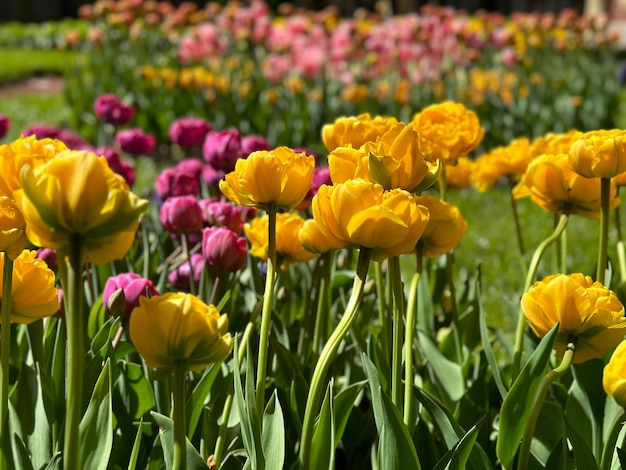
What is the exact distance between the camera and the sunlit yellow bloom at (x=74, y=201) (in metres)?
0.74

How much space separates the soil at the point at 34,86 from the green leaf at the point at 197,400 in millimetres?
9205

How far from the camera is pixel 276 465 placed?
41.5 inches

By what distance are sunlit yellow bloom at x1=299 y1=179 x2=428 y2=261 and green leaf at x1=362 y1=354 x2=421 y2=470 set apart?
176 millimetres

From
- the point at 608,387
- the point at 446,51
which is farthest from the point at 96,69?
the point at 608,387

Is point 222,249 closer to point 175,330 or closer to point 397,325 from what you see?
point 397,325

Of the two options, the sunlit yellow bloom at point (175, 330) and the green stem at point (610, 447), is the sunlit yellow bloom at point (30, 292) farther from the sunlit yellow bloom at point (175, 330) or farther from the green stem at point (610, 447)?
the green stem at point (610, 447)

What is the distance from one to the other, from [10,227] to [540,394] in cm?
62

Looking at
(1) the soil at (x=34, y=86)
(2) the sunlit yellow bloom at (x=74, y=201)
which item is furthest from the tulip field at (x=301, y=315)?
(1) the soil at (x=34, y=86)

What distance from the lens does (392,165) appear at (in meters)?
1.03

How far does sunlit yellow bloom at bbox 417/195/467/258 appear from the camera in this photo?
1.16 m

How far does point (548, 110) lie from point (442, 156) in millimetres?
5053

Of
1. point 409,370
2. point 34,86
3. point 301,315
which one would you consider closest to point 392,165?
point 409,370

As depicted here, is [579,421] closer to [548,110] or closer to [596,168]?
[596,168]

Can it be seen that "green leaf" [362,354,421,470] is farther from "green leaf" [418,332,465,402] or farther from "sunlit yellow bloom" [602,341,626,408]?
"green leaf" [418,332,465,402]
